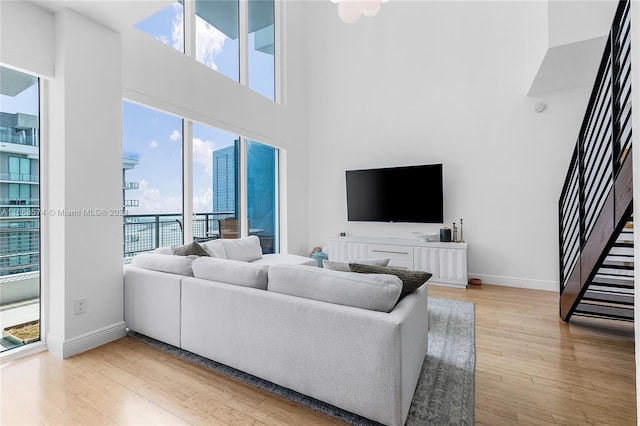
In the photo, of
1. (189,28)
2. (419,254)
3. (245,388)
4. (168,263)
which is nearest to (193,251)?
(168,263)

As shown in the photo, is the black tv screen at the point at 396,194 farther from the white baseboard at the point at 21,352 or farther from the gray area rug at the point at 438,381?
the white baseboard at the point at 21,352

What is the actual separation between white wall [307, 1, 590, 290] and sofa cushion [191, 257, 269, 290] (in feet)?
10.7

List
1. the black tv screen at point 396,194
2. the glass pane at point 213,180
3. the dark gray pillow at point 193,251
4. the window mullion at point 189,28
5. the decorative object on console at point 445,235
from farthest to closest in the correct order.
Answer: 1. the black tv screen at point 396,194
2. the decorative object on console at point 445,235
3. the glass pane at point 213,180
4. the window mullion at point 189,28
5. the dark gray pillow at point 193,251

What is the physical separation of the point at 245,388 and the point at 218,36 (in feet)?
14.1

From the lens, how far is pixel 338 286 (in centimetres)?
175

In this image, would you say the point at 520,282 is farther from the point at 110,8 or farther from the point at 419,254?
the point at 110,8

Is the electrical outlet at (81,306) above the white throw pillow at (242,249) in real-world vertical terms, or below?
below

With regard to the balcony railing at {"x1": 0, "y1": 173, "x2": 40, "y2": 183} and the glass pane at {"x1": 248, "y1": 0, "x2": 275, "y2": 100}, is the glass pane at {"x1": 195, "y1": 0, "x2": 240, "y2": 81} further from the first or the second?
the balcony railing at {"x1": 0, "y1": 173, "x2": 40, "y2": 183}

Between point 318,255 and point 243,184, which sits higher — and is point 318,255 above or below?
below

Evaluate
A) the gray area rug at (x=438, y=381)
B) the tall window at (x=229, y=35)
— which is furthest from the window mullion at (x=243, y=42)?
the gray area rug at (x=438, y=381)

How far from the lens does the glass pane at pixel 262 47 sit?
191 inches

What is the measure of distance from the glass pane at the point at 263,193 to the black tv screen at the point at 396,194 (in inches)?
50.7

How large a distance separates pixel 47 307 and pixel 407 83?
16.7ft

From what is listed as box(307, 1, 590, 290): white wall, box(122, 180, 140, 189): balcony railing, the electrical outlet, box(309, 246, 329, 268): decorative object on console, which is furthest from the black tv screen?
the electrical outlet
